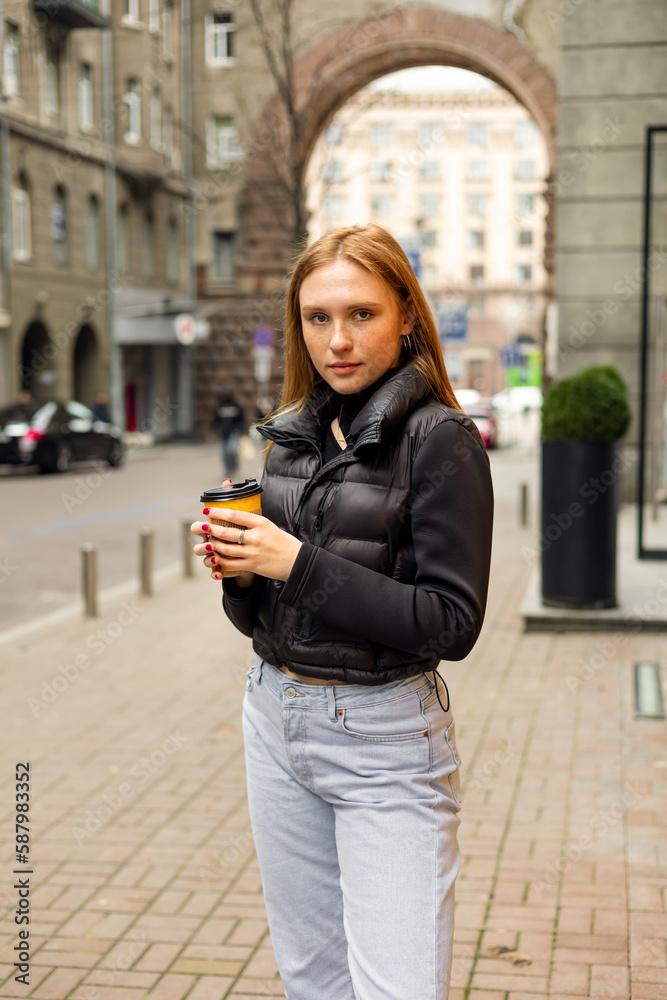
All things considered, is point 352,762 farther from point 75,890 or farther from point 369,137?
point 369,137

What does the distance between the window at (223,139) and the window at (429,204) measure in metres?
49.6

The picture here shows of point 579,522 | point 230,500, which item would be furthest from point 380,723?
point 579,522

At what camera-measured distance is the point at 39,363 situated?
33188 millimetres

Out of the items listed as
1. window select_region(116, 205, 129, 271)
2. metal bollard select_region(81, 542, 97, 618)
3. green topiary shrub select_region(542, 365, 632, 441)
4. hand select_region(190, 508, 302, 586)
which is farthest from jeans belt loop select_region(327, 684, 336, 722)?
window select_region(116, 205, 129, 271)

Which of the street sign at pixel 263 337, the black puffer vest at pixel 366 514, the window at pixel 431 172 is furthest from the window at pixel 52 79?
the window at pixel 431 172

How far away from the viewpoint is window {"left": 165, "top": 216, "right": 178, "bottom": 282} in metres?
41.8

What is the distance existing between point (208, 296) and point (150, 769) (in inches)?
1499

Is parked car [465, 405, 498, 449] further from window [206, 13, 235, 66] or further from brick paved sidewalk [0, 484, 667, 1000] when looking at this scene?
brick paved sidewalk [0, 484, 667, 1000]

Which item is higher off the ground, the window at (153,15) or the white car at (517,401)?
the window at (153,15)

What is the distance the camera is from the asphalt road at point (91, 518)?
11.5 m

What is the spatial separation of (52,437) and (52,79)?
12487mm

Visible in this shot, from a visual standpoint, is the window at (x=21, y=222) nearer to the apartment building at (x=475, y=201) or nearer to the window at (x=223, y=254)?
the window at (x=223, y=254)

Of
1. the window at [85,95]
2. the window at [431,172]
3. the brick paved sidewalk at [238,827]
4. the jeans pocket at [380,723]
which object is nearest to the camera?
the jeans pocket at [380,723]

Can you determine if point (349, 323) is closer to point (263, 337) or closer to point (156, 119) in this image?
point (263, 337)
